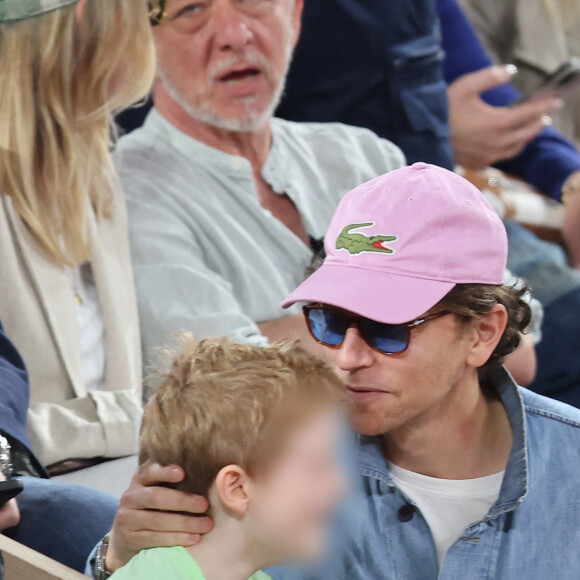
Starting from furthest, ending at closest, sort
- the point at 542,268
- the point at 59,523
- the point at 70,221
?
the point at 542,268
the point at 70,221
the point at 59,523

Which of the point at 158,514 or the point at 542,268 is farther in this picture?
the point at 542,268

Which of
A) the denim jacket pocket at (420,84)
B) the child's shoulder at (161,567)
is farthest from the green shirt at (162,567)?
the denim jacket pocket at (420,84)

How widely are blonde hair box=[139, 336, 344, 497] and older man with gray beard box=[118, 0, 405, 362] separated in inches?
25.3

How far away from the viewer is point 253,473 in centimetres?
93

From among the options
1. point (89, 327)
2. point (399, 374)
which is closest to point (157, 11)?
point (89, 327)

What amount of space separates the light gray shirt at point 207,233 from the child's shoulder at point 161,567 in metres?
0.61

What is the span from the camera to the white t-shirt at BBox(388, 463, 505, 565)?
3.57 feet

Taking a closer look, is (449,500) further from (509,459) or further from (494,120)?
(494,120)

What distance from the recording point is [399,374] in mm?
1057

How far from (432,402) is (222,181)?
842 mm

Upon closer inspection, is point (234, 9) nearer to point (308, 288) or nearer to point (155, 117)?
point (155, 117)

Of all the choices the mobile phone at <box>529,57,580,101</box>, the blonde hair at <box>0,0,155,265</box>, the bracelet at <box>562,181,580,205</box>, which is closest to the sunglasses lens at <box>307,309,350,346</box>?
the blonde hair at <box>0,0,155,265</box>

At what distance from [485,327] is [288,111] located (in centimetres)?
128

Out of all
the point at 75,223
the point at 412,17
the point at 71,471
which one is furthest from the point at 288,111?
the point at 71,471
